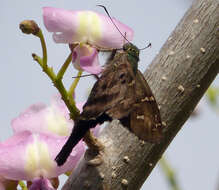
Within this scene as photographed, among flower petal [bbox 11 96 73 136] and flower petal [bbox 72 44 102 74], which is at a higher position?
flower petal [bbox 72 44 102 74]

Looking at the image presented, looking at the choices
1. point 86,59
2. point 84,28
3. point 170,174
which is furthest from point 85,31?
point 170,174

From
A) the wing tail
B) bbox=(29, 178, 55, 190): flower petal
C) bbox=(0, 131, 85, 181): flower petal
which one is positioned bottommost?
bbox=(29, 178, 55, 190): flower petal

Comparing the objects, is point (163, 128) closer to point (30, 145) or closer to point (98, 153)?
point (98, 153)

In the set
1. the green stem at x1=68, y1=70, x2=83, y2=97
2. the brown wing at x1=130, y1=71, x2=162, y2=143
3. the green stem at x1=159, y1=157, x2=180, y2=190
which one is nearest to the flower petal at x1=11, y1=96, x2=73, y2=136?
the green stem at x1=68, y1=70, x2=83, y2=97

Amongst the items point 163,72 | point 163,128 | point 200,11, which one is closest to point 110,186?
point 163,128

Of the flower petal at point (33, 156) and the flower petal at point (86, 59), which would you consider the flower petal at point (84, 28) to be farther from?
the flower petal at point (33, 156)

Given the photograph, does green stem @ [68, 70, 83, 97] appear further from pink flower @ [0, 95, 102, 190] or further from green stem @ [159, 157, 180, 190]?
green stem @ [159, 157, 180, 190]
